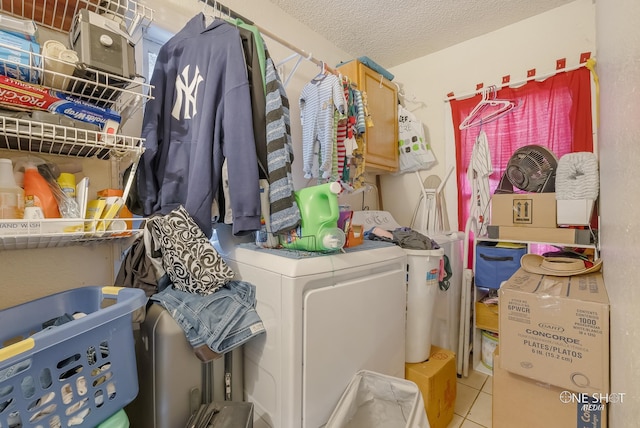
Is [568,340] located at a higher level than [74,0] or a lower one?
lower

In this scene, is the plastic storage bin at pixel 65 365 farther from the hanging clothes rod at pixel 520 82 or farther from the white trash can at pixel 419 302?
the hanging clothes rod at pixel 520 82

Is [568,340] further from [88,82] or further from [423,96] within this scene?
[423,96]

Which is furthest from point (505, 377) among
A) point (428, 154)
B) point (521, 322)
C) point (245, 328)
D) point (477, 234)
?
point (428, 154)

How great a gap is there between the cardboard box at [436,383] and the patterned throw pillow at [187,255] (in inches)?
41.2

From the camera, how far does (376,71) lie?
2.29 meters

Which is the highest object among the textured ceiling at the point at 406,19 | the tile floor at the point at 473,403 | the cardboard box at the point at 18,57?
the textured ceiling at the point at 406,19

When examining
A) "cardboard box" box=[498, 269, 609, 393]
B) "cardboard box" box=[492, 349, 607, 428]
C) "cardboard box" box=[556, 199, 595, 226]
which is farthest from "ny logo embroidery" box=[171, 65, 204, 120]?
"cardboard box" box=[556, 199, 595, 226]

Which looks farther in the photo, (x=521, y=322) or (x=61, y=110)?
(x=521, y=322)

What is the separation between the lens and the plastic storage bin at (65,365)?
1.80ft

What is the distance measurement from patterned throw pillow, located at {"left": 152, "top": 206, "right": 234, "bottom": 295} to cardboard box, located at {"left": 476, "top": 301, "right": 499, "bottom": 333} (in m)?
1.79

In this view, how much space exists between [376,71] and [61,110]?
210cm

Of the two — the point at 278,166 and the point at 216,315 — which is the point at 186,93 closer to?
the point at 278,166

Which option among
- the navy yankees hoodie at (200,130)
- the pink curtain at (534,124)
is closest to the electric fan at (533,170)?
the pink curtain at (534,124)

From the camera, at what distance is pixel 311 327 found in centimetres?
97
